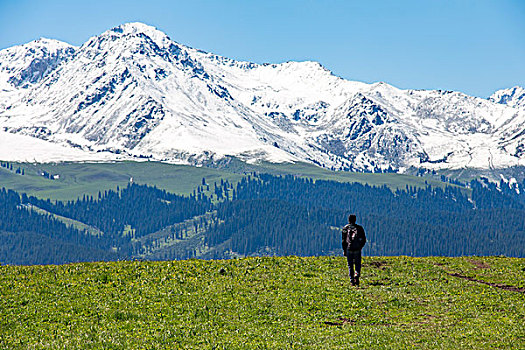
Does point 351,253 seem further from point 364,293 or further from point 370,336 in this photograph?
point 370,336

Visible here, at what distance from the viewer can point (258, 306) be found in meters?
33.3

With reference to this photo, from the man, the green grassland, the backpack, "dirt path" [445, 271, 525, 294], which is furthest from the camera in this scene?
the backpack

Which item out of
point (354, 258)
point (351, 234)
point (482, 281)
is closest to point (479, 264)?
point (482, 281)

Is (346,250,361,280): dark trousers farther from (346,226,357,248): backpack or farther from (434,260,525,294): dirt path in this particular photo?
(434,260,525,294): dirt path

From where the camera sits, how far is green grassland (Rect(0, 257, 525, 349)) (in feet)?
90.9

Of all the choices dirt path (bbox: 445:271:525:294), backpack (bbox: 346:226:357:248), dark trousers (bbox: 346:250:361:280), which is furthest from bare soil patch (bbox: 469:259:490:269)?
backpack (bbox: 346:226:357:248)

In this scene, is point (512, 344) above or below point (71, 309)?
above

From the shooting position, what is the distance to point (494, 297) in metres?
35.4

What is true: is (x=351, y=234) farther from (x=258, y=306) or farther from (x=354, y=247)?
(x=258, y=306)

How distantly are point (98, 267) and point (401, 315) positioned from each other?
20.8m

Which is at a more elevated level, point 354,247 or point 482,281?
point 354,247

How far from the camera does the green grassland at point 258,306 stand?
27719 mm

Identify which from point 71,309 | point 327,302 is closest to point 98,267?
point 71,309

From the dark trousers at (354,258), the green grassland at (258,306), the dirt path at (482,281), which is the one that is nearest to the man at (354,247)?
the dark trousers at (354,258)
